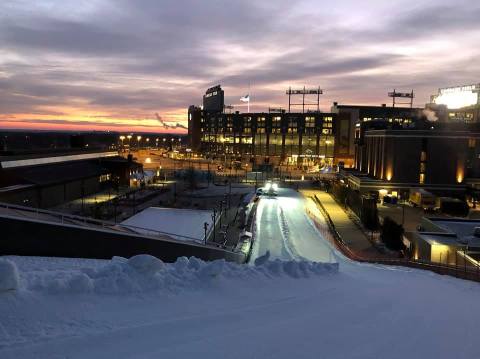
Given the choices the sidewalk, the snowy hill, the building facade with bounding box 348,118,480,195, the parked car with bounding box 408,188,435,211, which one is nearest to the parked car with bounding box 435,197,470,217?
the parked car with bounding box 408,188,435,211

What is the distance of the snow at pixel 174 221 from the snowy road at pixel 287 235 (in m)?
4.09

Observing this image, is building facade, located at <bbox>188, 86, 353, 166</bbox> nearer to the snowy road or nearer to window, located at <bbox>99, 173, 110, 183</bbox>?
window, located at <bbox>99, 173, 110, 183</bbox>

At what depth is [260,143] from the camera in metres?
107

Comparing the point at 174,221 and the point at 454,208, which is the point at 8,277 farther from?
the point at 454,208

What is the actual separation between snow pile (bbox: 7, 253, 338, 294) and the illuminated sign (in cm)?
8270

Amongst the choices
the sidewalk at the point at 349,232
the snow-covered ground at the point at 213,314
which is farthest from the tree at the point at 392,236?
the snow-covered ground at the point at 213,314

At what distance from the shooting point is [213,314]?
22.0ft

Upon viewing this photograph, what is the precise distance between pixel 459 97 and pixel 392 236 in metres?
65.4

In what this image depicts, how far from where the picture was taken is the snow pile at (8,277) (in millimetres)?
6184

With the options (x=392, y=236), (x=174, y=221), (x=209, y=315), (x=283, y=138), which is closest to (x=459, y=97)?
(x=283, y=138)

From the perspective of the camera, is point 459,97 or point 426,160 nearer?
point 426,160

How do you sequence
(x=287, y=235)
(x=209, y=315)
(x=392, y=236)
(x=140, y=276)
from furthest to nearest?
(x=392, y=236), (x=287, y=235), (x=140, y=276), (x=209, y=315)

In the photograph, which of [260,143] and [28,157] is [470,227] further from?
[260,143]

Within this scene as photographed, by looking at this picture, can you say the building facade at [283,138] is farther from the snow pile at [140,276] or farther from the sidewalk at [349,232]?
the snow pile at [140,276]
